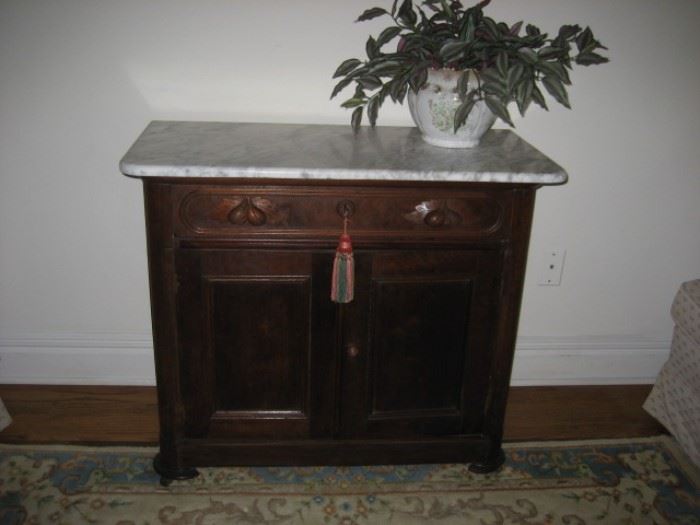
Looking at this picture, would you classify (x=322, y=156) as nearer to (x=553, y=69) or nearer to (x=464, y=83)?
(x=464, y=83)

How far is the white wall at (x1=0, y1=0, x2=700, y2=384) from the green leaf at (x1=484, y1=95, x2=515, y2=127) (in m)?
0.48

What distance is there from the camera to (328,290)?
1.54 m

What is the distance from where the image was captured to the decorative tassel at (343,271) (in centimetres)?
143

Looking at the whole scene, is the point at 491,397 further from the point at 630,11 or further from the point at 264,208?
the point at 630,11

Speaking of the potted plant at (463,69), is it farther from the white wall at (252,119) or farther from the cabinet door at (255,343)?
the cabinet door at (255,343)

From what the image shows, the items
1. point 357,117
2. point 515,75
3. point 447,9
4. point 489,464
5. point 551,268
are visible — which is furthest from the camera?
point 551,268

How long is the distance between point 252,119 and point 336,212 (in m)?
0.58

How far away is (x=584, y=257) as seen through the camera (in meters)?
2.14

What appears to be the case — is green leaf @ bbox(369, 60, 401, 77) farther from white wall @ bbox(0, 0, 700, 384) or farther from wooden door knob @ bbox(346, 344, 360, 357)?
wooden door knob @ bbox(346, 344, 360, 357)

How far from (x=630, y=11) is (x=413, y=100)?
0.77 m

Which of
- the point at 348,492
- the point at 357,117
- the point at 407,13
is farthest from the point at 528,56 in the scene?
the point at 348,492

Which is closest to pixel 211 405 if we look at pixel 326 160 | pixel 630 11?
pixel 326 160

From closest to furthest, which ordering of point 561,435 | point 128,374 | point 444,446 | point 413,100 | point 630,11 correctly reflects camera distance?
point 413,100, point 444,446, point 630,11, point 561,435, point 128,374

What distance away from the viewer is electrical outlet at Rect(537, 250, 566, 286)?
2125 millimetres
